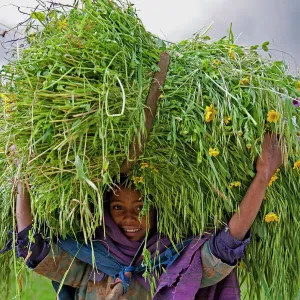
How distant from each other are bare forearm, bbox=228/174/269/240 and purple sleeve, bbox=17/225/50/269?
0.64m

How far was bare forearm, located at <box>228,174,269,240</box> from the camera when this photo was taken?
1.77 m

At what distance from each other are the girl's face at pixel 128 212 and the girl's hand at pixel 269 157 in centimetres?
43

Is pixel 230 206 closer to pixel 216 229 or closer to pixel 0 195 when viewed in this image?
pixel 216 229

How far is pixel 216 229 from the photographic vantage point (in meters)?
1.86

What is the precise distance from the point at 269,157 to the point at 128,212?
0.55 metres

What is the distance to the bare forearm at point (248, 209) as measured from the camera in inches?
69.8

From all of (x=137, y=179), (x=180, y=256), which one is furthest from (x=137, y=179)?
(x=180, y=256)

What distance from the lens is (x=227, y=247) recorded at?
181 centimetres

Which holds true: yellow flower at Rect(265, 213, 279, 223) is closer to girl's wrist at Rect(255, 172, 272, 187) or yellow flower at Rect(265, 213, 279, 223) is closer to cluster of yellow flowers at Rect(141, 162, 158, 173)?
girl's wrist at Rect(255, 172, 272, 187)

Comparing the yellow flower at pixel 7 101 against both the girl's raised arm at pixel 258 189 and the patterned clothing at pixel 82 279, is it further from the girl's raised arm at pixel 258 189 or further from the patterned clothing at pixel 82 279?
the girl's raised arm at pixel 258 189

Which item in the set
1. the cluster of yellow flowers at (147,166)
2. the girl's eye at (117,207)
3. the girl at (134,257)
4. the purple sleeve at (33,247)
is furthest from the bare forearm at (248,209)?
the purple sleeve at (33,247)

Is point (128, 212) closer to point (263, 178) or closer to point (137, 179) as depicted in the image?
point (137, 179)

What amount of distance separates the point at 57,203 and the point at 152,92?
443 mm

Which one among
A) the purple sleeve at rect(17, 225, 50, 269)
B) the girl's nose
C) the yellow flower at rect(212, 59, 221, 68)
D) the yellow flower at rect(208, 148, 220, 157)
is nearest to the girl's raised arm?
the yellow flower at rect(208, 148, 220, 157)
